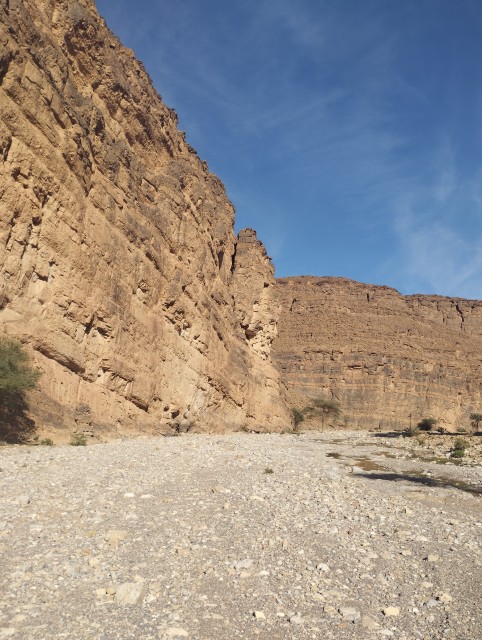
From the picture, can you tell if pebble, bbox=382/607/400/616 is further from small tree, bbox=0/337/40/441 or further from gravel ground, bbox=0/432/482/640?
small tree, bbox=0/337/40/441

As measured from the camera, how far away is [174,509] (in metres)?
8.65

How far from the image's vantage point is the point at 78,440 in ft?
63.8

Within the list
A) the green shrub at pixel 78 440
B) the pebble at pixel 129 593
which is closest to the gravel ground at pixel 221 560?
the pebble at pixel 129 593

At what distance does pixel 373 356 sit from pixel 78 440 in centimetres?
7982

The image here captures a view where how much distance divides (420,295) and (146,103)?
339 feet

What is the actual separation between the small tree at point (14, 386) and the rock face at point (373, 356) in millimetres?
59227

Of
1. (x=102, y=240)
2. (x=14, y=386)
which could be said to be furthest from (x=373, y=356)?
(x=14, y=386)

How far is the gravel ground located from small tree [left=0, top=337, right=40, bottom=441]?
5.83 m

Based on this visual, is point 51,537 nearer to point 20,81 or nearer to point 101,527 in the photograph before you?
point 101,527

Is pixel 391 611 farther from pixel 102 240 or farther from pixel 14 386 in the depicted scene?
pixel 102 240

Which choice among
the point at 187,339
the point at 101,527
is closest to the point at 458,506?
the point at 101,527

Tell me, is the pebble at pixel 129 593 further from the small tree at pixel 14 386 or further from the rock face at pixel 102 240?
the rock face at pixel 102 240

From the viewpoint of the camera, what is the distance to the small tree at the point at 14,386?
1691cm

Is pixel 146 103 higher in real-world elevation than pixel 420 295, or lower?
lower
